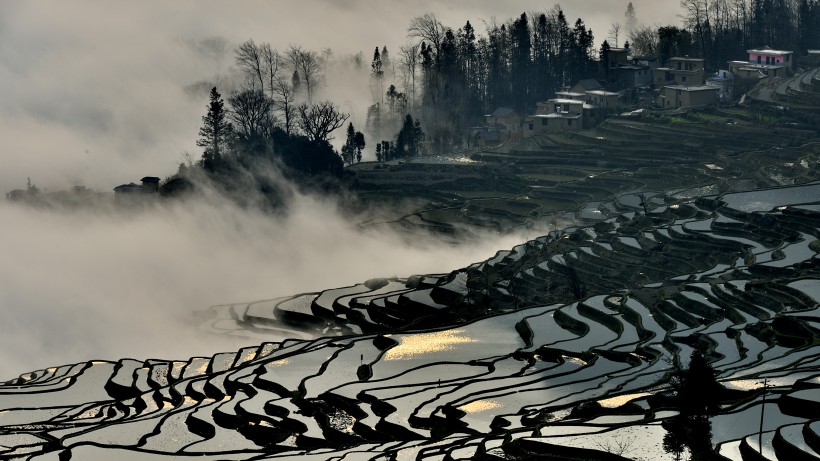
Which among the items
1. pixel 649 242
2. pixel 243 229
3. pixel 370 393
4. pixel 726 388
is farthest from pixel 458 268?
pixel 726 388

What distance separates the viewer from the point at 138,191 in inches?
2977

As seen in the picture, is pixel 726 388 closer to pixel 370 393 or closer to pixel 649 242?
pixel 370 393

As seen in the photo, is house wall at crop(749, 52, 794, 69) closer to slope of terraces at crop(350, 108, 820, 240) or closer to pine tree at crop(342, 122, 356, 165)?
slope of terraces at crop(350, 108, 820, 240)

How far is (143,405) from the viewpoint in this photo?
1587 inches

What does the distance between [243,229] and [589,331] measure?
3122 centimetres

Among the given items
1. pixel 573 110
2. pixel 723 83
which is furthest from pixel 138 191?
pixel 723 83

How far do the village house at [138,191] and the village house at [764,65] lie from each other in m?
33.9

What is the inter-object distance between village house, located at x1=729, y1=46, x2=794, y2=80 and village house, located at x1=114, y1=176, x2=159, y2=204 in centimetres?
3388

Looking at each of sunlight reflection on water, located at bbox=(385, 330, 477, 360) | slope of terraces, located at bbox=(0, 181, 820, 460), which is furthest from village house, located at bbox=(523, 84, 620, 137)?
sunlight reflection on water, located at bbox=(385, 330, 477, 360)

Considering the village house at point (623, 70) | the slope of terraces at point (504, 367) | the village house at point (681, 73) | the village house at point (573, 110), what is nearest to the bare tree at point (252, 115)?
the village house at point (573, 110)

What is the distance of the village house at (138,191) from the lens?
75.2 m

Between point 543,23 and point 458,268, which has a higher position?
point 543,23

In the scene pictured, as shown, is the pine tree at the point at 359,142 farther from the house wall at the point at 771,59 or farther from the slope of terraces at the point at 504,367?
the slope of terraces at the point at 504,367

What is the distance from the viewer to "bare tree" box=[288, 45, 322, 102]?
9141cm
